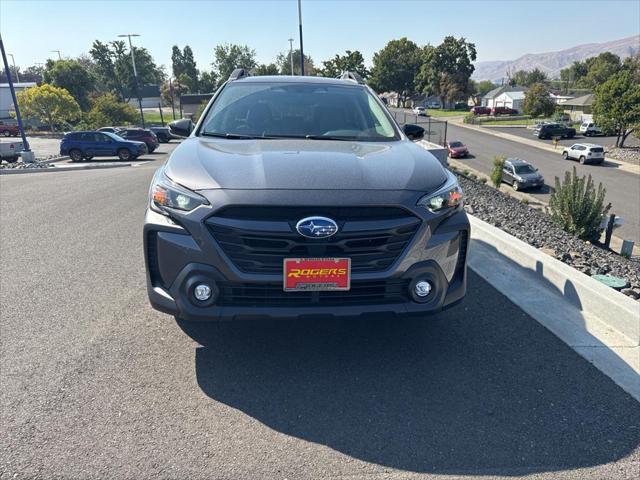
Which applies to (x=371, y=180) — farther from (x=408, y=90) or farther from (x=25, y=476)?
(x=408, y=90)

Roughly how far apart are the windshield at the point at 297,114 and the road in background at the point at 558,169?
15069 mm

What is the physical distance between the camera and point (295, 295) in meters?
2.59

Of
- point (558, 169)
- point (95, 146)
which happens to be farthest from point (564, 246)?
point (558, 169)

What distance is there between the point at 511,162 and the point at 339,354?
25.1 metres

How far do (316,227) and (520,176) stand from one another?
24501mm

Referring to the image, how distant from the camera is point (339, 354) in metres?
3.12

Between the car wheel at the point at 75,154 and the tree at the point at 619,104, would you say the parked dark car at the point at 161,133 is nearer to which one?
the car wheel at the point at 75,154

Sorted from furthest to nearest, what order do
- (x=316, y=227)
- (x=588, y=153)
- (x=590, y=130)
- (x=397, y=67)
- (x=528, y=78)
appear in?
(x=528, y=78)
(x=397, y=67)
(x=590, y=130)
(x=588, y=153)
(x=316, y=227)

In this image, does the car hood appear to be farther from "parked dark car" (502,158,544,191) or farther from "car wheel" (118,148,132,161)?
"parked dark car" (502,158,544,191)

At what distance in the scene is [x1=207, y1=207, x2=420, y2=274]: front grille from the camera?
2.46 meters

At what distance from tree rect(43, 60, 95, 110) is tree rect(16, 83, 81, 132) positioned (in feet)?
63.4

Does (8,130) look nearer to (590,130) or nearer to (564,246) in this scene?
(564,246)

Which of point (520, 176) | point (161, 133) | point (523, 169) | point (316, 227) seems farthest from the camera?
point (161, 133)

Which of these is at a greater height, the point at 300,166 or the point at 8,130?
the point at 300,166
